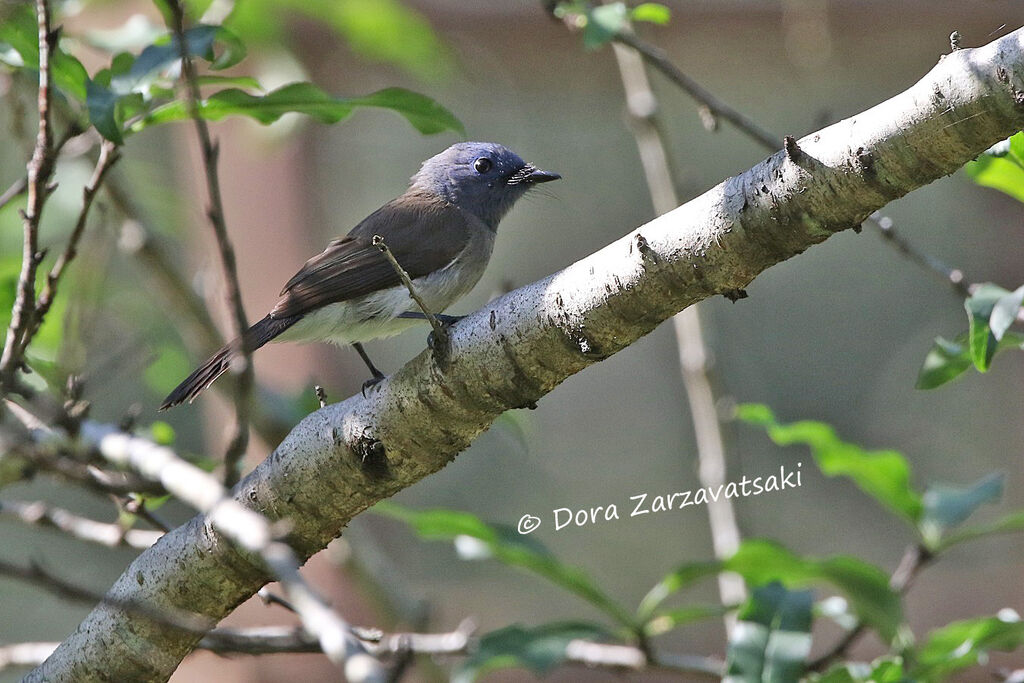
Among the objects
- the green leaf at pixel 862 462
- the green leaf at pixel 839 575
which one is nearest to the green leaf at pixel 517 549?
the green leaf at pixel 839 575

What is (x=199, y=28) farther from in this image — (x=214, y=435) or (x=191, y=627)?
(x=214, y=435)

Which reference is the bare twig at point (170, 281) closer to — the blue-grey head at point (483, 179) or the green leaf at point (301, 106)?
the green leaf at point (301, 106)

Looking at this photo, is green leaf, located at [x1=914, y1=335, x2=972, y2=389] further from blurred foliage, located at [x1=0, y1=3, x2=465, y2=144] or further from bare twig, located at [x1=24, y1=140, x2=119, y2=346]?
bare twig, located at [x1=24, y1=140, x2=119, y2=346]

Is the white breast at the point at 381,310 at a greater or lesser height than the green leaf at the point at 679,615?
greater

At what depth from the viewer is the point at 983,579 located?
5.80m

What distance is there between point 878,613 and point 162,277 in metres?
2.52

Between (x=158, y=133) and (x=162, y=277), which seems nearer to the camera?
(x=162, y=277)

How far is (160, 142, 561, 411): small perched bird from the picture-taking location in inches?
150

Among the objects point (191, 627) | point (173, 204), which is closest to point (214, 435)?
point (173, 204)

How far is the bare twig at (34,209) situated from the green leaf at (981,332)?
1.92 metres

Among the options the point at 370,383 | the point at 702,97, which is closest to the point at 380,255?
the point at 370,383

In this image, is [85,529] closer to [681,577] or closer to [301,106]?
[301,106]

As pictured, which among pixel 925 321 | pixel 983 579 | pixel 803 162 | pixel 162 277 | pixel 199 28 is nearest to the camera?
pixel 803 162

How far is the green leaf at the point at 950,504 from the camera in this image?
2891mm
